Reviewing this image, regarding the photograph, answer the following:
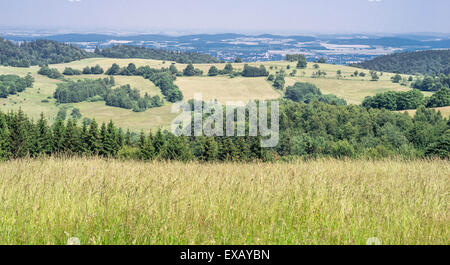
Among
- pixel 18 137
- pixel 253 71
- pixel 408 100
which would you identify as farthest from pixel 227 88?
pixel 18 137

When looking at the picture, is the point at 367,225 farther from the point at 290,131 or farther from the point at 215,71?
the point at 215,71

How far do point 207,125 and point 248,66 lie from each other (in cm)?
9472

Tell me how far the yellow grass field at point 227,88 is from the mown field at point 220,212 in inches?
5327

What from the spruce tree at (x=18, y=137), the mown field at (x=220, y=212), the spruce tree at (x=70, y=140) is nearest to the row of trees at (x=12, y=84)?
the spruce tree at (x=70, y=140)

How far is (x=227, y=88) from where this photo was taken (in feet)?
521

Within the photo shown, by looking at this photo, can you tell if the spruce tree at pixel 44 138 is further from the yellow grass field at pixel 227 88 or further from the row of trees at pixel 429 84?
the row of trees at pixel 429 84

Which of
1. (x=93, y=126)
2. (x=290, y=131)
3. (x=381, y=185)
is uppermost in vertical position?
(x=381, y=185)

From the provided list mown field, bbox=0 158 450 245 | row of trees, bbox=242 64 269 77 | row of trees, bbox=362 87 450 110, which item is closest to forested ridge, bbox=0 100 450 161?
row of trees, bbox=362 87 450 110

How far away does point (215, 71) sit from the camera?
188 m

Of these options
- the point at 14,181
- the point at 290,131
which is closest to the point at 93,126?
the point at 14,181

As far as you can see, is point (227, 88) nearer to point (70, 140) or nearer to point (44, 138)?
point (44, 138)

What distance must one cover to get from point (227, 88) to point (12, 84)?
8901 cm

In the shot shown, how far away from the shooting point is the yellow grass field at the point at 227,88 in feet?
488
